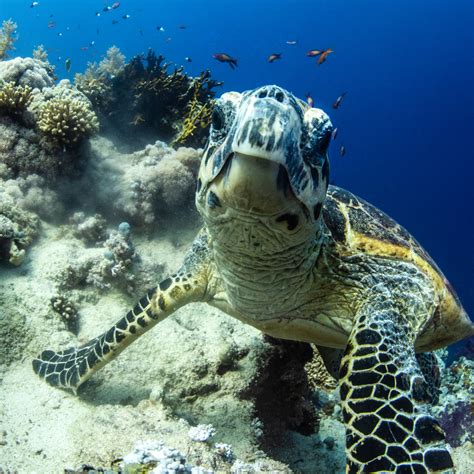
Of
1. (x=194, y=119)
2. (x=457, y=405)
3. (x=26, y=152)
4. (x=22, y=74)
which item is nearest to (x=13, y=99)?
(x=26, y=152)

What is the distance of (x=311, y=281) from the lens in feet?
9.12

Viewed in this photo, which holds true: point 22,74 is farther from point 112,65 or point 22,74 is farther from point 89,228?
point 112,65

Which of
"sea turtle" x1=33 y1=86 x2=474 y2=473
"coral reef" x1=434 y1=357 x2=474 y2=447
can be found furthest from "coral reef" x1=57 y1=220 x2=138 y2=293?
"coral reef" x1=434 y1=357 x2=474 y2=447

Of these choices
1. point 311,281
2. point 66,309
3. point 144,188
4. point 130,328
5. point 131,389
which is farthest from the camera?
point 144,188

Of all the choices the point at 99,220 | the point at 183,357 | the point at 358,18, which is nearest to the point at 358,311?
the point at 183,357

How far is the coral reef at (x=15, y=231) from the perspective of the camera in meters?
4.04

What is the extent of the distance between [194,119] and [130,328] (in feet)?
15.6

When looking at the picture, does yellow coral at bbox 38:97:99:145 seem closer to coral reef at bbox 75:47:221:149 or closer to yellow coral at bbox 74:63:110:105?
coral reef at bbox 75:47:221:149

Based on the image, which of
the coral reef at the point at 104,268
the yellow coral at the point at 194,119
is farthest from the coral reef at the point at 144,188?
the yellow coral at the point at 194,119

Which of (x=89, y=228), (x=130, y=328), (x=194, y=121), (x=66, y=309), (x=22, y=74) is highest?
(x=194, y=121)

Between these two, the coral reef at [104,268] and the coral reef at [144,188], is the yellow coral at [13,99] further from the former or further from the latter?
the coral reef at [104,268]

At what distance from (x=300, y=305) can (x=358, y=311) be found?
40 cm

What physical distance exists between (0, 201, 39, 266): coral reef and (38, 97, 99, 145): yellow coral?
111 centimetres

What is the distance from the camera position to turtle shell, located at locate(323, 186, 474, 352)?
2959 mm
